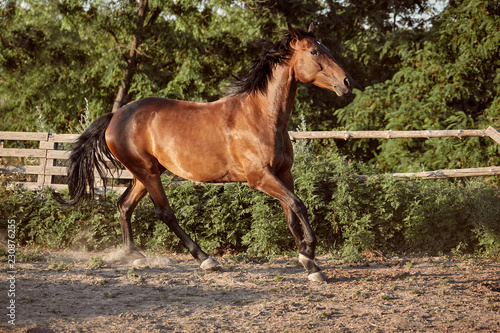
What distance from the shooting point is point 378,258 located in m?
6.21

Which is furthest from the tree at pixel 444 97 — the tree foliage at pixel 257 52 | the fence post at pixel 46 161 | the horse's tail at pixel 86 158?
the fence post at pixel 46 161

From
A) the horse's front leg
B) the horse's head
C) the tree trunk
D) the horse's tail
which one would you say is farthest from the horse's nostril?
the tree trunk

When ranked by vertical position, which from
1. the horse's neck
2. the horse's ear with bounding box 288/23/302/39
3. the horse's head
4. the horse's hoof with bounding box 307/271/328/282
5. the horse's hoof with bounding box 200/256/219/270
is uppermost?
the horse's ear with bounding box 288/23/302/39

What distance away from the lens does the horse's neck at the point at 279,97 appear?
5086 mm

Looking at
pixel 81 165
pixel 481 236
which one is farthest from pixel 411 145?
pixel 81 165

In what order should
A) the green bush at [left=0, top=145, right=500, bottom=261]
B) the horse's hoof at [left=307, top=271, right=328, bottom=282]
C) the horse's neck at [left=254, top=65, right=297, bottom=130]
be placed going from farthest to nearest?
1. the green bush at [left=0, top=145, right=500, bottom=261]
2. the horse's neck at [left=254, top=65, right=297, bottom=130]
3. the horse's hoof at [left=307, top=271, right=328, bottom=282]

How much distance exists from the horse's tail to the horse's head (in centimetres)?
249

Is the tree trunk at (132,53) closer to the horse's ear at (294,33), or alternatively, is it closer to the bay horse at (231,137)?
the bay horse at (231,137)

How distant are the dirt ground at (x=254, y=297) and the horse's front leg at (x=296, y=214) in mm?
174

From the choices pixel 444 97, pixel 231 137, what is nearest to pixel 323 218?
pixel 231 137

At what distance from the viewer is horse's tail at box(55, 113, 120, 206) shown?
19.9 ft

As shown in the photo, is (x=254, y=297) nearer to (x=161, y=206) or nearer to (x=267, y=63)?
(x=161, y=206)

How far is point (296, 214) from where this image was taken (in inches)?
196

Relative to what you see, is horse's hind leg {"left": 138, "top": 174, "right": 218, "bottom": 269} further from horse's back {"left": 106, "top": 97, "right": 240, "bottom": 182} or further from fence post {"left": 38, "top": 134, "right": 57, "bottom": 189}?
fence post {"left": 38, "top": 134, "right": 57, "bottom": 189}
